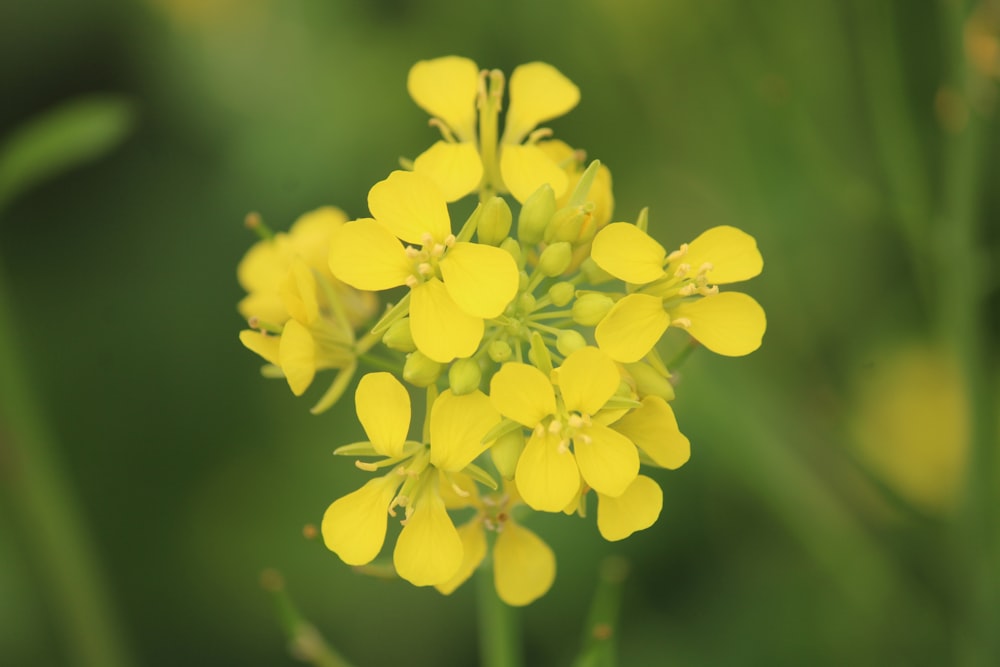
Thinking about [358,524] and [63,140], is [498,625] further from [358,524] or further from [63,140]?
[63,140]

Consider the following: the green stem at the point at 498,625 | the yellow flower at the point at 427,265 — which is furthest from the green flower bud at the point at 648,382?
the green stem at the point at 498,625

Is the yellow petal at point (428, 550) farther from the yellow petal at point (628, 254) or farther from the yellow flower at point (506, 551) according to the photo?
the yellow petal at point (628, 254)

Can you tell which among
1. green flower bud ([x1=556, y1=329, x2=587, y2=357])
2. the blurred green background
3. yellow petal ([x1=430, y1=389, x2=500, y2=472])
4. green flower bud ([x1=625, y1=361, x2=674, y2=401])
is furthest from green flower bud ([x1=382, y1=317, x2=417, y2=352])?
the blurred green background

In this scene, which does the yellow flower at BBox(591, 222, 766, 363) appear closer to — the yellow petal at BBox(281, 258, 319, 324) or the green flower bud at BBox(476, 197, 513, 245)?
the green flower bud at BBox(476, 197, 513, 245)

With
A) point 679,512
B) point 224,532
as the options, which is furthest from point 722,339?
point 224,532

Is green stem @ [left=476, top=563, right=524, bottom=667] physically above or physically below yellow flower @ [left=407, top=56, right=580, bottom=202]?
below

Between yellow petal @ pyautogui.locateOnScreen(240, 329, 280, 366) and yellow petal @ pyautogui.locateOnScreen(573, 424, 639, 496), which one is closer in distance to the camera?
yellow petal @ pyautogui.locateOnScreen(573, 424, 639, 496)

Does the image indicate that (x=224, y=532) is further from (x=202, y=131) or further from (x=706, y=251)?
(x=706, y=251)
